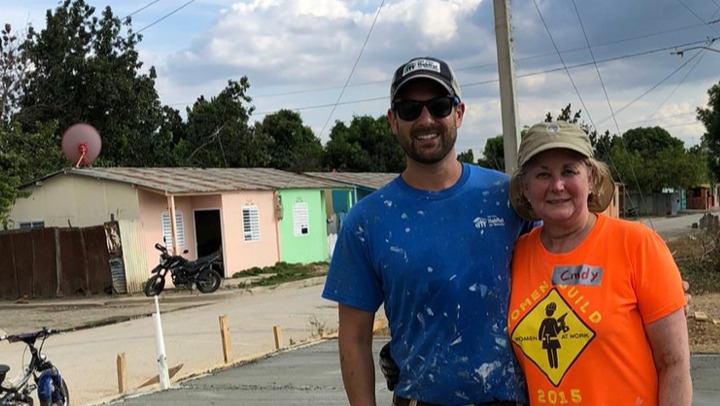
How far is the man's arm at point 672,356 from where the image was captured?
6.97ft

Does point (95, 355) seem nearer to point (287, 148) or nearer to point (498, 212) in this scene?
point (498, 212)

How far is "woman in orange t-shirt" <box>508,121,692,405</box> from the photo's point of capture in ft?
7.04

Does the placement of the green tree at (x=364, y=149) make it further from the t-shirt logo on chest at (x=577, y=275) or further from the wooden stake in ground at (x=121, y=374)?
the t-shirt logo on chest at (x=577, y=275)

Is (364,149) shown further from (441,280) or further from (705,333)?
(441,280)

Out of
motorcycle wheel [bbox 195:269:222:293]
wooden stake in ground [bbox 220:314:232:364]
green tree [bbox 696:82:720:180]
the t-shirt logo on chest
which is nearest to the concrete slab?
wooden stake in ground [bbox 220:314:232:364]

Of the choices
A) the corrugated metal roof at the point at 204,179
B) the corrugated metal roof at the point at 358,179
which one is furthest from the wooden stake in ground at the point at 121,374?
the corrugated metal roof at the point at 358,179

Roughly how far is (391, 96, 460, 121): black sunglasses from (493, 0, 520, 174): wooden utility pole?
24.0 ft

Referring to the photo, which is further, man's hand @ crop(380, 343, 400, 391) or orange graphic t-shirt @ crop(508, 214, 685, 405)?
man's hand @ crop(380, 343, 400, 391)

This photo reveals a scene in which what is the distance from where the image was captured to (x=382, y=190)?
103 inches

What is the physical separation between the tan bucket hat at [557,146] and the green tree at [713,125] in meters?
27.9

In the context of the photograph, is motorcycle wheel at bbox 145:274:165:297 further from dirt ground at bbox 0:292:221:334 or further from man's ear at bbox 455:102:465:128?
man's ear at bbox 455:102:465:128

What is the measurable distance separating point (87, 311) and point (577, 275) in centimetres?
1810

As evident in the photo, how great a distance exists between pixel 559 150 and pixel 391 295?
2.41 ft

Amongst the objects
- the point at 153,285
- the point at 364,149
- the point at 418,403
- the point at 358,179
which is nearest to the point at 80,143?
the point at 153,285
